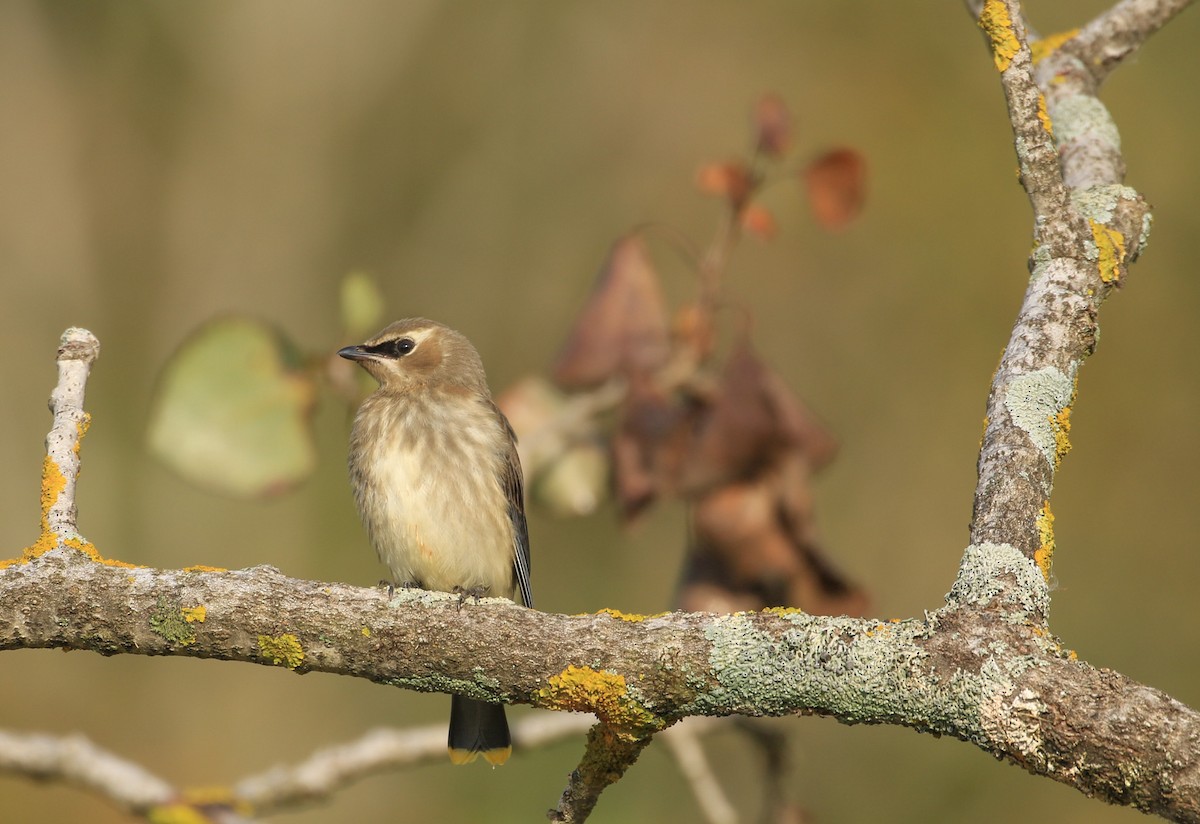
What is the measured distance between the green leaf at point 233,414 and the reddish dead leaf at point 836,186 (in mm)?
1865

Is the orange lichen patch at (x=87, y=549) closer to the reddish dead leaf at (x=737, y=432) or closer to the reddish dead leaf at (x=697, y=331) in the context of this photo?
the reddish dead leaf at (x=737, y=432)

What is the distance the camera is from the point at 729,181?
189 inches

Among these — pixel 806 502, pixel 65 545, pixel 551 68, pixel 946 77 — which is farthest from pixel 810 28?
pixel 65 545

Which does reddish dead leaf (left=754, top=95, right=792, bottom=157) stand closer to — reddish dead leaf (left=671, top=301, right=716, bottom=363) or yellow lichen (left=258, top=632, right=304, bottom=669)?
reddish dead leaf (left=671, top=301, right=716, bottom=363)

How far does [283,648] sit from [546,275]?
595 centimetres

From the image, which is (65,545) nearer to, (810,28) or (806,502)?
(806,502)

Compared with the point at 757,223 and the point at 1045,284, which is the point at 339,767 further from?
the point at 1045,284

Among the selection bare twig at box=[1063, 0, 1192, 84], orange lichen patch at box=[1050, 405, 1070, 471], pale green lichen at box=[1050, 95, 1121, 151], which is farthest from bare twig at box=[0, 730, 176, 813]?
bare twig at box=[1063, 0, 1192, 84]

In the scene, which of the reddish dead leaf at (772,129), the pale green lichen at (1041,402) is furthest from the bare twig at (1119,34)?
the pale green lichen at (1041,402)

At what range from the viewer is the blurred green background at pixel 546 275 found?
7992mm

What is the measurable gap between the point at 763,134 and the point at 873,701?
7.88 ft

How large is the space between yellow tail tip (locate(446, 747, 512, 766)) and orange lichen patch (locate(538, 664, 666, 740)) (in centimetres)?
183

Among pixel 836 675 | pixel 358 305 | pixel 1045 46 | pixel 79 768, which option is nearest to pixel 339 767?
pixel 79 768

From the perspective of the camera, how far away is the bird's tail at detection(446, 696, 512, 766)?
16.6ft
